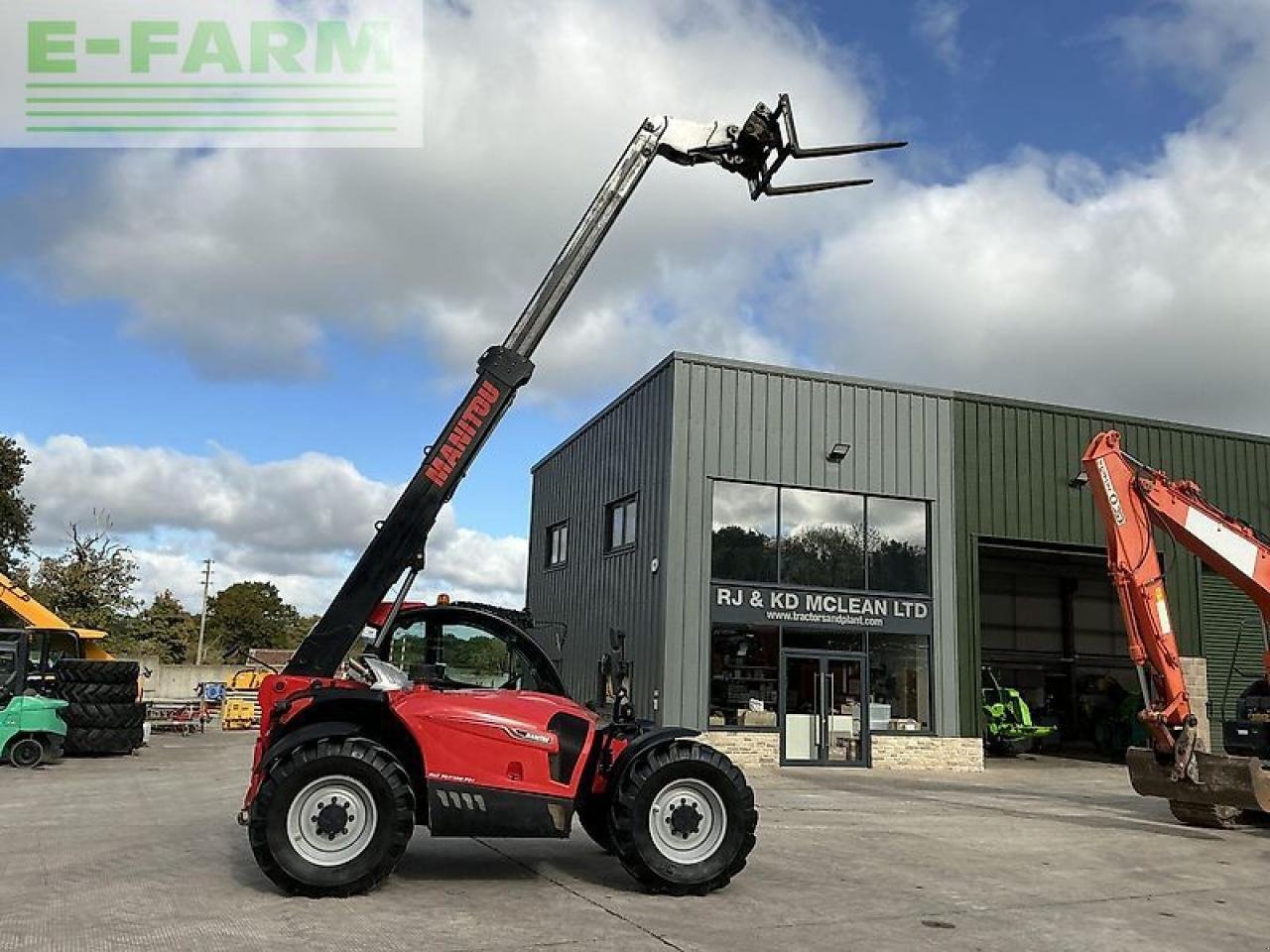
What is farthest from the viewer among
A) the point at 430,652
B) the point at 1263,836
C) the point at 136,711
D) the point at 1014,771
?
the point at 1014,771

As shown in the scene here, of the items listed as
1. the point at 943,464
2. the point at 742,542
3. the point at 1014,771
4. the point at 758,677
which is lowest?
the point at 1014,771

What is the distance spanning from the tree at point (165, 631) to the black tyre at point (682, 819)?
4363 centimetres

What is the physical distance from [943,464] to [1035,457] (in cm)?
232

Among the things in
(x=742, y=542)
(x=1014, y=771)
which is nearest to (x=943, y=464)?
(x=742, y=542)

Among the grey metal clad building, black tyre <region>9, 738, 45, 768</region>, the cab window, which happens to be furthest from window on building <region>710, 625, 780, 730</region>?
the cab window

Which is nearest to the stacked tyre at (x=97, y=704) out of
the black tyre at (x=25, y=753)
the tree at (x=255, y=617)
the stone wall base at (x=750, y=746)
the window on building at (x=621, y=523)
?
the black tyre at (x=25, y=753)

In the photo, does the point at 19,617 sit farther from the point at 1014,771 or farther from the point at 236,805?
the point at 1014,771

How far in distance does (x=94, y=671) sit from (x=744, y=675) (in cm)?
1133

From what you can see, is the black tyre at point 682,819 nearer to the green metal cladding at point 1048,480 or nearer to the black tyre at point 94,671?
the black tyre at point 94,671

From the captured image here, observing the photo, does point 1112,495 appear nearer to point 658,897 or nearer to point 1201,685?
point 658,897

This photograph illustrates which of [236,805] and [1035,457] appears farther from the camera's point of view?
[1035,457]

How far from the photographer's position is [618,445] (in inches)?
891

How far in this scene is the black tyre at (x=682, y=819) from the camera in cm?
779

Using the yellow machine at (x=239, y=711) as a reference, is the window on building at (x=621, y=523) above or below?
above
